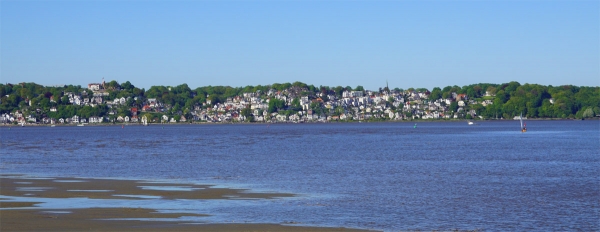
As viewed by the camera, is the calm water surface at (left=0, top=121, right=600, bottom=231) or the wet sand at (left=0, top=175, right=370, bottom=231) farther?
the calm water surface at (left=0, top=121, right=600, bottom=231)

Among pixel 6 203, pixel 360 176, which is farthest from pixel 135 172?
pixel 6 203

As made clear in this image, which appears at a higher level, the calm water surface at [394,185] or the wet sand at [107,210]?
the wet sand at [107,210]

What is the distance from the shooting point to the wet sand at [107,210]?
Answer: 20.1m

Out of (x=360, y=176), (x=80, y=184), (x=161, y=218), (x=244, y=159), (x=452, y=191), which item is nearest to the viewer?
(x=161, y=218)

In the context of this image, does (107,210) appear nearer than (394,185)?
Yes

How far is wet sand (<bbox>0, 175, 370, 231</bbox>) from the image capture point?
2008cm

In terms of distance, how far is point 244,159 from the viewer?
51500 mm

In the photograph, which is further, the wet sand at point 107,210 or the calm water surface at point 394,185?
the calm water surface at point 394,185

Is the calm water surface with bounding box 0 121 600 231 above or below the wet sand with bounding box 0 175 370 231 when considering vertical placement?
below

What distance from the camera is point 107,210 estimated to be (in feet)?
76.3

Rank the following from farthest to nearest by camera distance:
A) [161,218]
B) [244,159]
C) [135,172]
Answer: [244,159], [135,172], [161,218]

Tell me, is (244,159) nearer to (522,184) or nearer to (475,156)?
(475,156)

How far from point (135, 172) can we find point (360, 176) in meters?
11.8

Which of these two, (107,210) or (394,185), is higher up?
(107,210)
